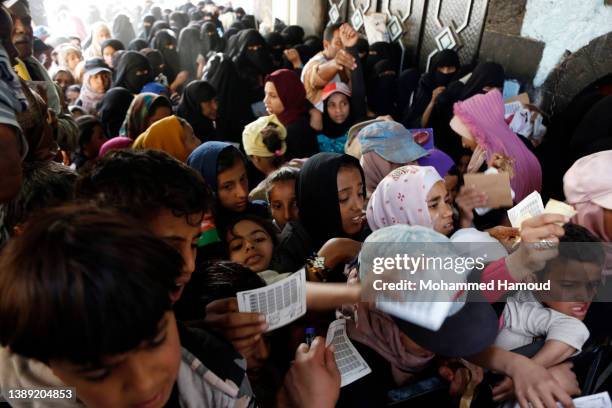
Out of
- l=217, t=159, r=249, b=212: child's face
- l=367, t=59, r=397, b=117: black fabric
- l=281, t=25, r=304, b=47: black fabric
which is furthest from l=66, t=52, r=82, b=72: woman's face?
l=217, t=159, r=249, b=212: child's face

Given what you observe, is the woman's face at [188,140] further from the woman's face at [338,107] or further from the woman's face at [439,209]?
the woman's face at [439,209]

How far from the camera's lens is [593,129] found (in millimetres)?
2457

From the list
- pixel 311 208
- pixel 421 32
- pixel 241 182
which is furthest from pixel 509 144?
pixel 421 32

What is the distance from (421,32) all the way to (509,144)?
11.0 feet

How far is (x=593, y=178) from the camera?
5.51ft

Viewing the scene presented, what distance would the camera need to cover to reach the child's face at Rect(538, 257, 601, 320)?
1.30 meters

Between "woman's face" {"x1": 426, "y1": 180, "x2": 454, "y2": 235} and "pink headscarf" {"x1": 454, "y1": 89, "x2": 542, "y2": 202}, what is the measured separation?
92 cm

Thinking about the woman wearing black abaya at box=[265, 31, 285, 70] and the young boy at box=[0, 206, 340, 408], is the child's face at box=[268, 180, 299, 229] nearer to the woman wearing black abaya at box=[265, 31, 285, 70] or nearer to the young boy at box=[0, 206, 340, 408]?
the young boy at box=[0, 206, 340, 408]

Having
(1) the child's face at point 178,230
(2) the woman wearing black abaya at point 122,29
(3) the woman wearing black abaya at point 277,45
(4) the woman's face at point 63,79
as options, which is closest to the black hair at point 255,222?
(1) the child's face at point 178,230

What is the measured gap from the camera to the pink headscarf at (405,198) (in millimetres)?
1743

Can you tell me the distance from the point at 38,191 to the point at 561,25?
3833 mm

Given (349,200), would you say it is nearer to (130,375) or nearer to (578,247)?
(578,247)

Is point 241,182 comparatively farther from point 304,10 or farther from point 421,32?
point 304,10

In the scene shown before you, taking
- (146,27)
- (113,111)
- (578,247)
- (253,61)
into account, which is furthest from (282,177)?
(146,27)
